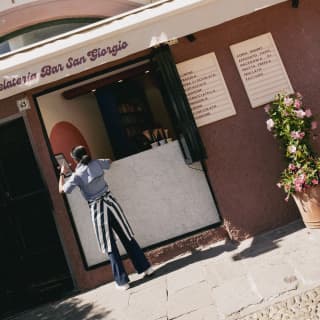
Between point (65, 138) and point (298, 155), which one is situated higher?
point (65, 138)

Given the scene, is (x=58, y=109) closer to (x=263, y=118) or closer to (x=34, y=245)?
(x=34, y=245)

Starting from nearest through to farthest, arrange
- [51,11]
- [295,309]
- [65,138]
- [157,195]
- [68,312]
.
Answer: [295,309] → [68,312] → [157,195] → [51,11] → [65,138]

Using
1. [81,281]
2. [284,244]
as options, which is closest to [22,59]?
[81,281]

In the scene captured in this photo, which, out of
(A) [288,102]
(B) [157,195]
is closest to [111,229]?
(B) [157,195]

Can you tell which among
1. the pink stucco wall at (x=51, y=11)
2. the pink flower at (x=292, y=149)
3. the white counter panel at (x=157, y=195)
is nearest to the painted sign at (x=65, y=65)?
the white counter panel at (x=157, y=195)

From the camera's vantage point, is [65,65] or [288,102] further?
[288,102]

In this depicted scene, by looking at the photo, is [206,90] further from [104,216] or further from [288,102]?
[104,216]

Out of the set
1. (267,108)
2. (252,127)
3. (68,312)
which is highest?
(267,108)

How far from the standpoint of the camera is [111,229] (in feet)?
17.1

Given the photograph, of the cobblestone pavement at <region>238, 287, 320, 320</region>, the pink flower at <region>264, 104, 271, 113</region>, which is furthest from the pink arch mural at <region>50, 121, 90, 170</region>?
the cobblestone pavement at <region>238, 287, 320, 320</region>

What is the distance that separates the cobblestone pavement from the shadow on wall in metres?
1.94

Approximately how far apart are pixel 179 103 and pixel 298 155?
1.68 meters

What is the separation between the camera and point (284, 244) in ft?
16.1

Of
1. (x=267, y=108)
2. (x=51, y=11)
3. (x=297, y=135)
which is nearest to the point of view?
(x=297, y=135)
